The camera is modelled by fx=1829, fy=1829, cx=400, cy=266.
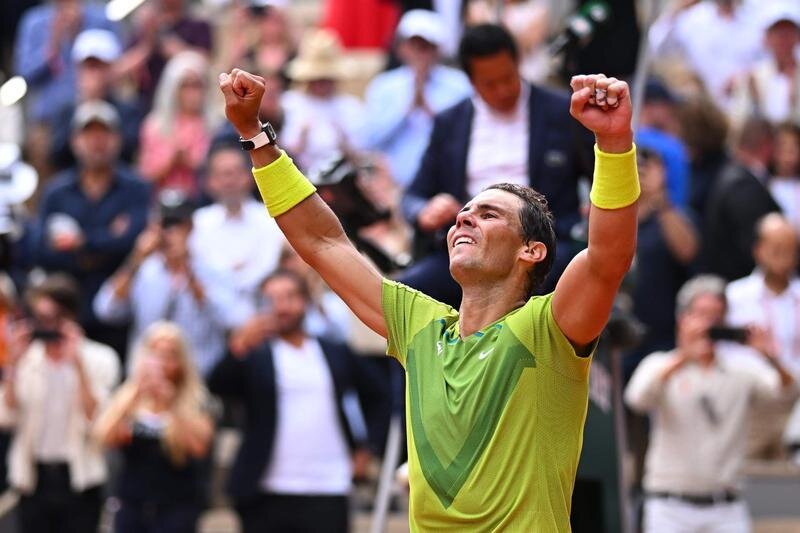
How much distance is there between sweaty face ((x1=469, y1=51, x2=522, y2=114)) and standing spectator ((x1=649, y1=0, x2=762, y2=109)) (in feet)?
21.0

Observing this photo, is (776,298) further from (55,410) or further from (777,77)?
(55,410)

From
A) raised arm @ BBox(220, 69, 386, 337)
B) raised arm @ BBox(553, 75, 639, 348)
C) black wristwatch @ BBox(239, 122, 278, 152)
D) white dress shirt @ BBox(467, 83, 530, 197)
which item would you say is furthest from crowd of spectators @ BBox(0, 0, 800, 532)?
raised arm @ BBox(553, 75, 639, 348)

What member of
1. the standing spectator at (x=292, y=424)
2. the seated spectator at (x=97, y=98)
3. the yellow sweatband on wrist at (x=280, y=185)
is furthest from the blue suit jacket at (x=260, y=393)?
the yellow sweatband on wrist at (x=280, y=185)

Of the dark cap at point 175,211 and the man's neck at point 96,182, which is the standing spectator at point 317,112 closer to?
the man's neck at point 96,182

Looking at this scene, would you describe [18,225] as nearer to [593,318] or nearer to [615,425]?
[615,425]

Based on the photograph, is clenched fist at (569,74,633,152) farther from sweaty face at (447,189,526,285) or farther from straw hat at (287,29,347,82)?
straw hat at (287,29,347,82)

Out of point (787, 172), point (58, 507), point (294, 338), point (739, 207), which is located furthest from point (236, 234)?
point (787, 172)

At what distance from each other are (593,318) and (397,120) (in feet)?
26.8

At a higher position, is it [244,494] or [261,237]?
[261,237]

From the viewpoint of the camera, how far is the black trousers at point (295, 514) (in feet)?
32.9

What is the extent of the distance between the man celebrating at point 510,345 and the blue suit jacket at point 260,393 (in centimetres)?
484

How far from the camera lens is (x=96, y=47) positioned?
13828 millimetres

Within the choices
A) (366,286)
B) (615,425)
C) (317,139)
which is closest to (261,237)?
(317,139)

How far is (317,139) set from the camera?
12789 millimetres
